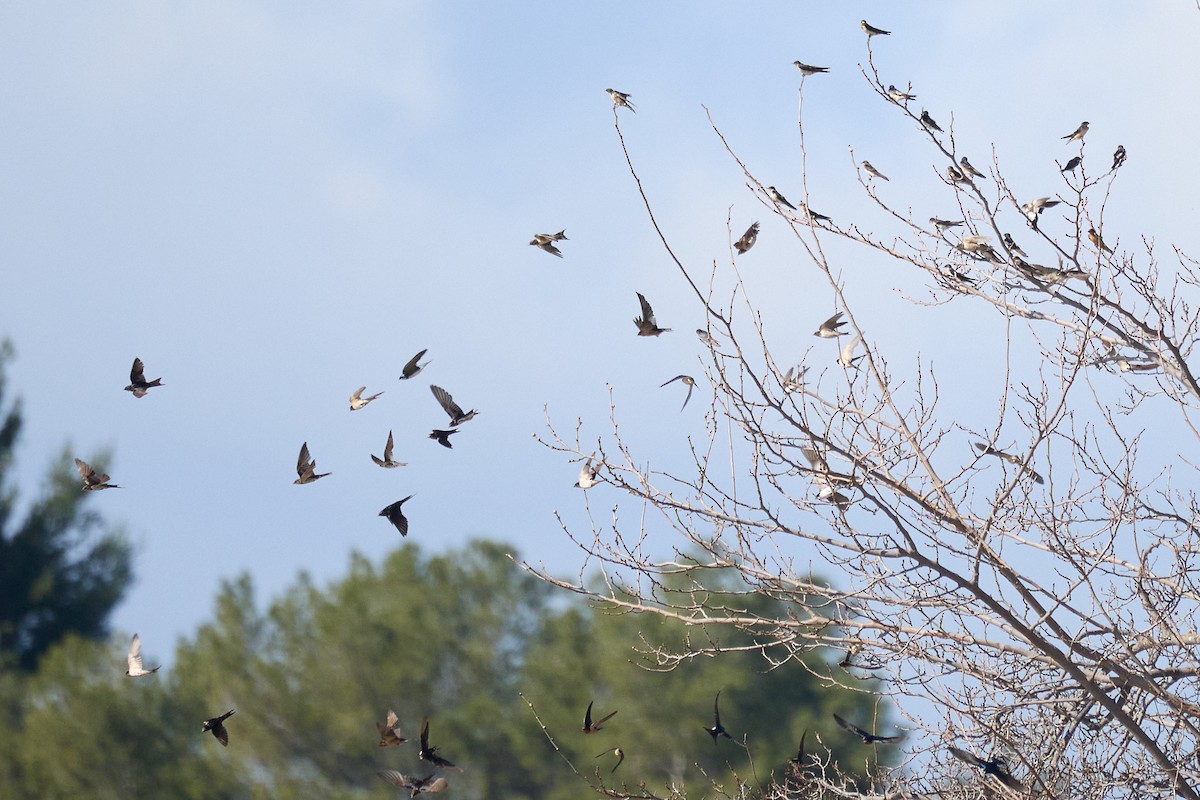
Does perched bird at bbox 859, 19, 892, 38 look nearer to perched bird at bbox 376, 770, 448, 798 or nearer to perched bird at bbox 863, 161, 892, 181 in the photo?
perched bird at bbox 863, 161, 892, 181

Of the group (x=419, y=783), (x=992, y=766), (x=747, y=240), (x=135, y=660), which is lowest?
(x=992, y=766)

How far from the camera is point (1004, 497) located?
474 centimetres

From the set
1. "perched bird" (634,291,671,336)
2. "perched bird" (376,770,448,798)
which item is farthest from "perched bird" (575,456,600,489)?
"perched bird" (376,770,448,798)

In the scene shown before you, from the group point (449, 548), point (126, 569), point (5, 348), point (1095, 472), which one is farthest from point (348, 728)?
point (1095, 472)

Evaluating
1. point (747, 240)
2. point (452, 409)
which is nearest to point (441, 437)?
point (452, 409)

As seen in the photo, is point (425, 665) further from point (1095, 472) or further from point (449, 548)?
point (1095, 472)

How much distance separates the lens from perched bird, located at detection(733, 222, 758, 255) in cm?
546

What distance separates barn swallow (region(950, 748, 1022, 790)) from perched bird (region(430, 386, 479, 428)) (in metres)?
2.55

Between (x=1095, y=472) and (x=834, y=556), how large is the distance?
1768mm

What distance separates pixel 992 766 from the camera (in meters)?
5.00

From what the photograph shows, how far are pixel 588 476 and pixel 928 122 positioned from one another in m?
2.61

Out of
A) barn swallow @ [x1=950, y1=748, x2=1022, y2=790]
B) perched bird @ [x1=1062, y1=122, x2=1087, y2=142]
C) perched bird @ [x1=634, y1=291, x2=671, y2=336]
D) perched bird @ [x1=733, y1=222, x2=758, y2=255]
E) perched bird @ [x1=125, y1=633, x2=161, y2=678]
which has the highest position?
perched bird @ [x1=1062, y1=122, x2=1087, y2=142]

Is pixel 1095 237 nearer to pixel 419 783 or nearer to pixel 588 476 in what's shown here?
pixel 588 476

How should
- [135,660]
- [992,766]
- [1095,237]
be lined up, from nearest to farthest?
[992,766] → [1095,237] → [135,660]
